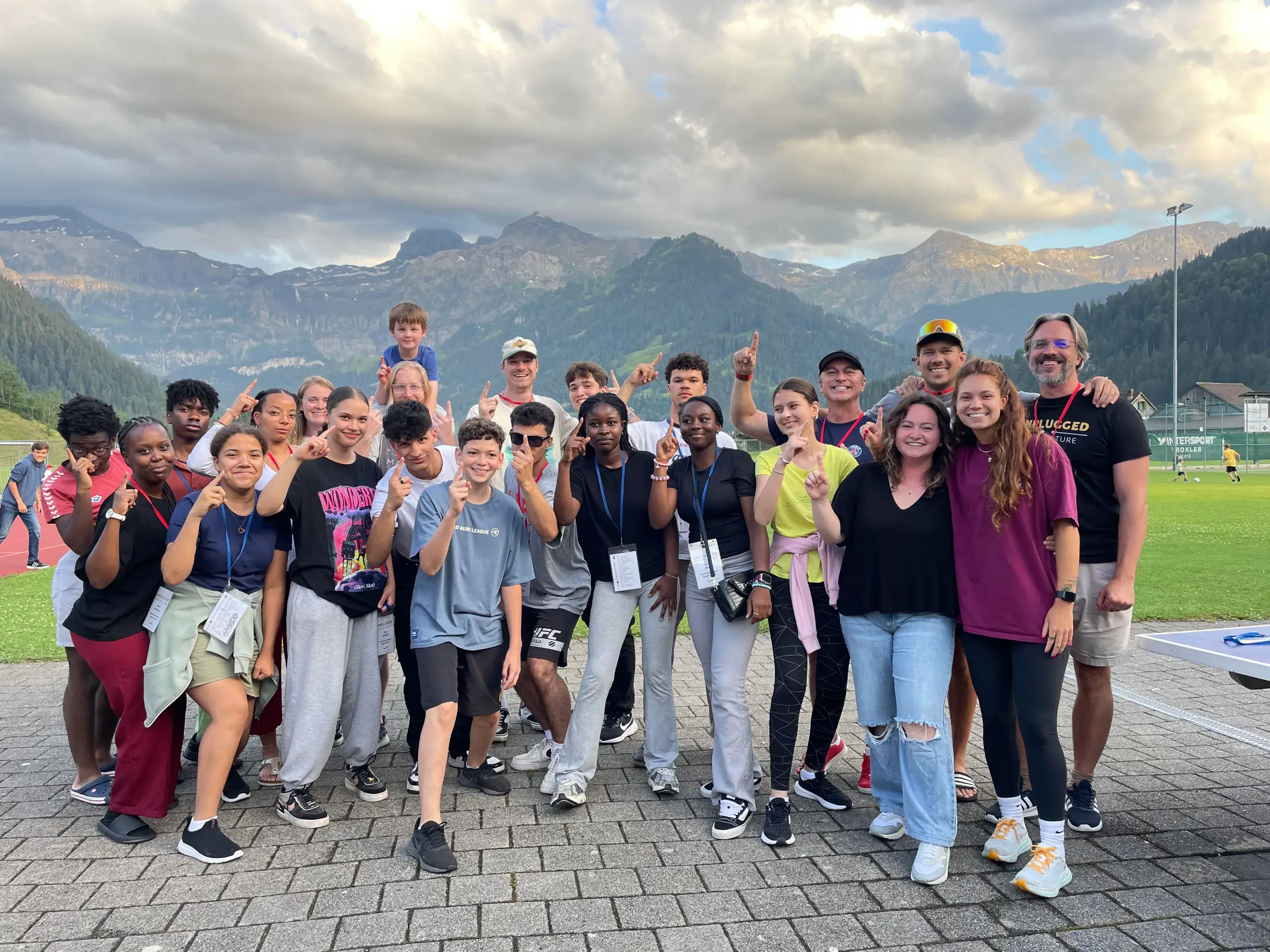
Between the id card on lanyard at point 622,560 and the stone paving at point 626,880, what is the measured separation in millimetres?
1253

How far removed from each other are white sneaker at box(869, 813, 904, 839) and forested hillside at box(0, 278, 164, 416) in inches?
6607

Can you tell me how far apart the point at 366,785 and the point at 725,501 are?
8.84ft

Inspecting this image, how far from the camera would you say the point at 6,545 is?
77.3ft

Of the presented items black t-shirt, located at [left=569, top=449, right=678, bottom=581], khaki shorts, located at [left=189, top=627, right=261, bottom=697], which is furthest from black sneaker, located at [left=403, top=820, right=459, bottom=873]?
black t-shirt, located at [left=569, top=449, right=678, bottom=581]

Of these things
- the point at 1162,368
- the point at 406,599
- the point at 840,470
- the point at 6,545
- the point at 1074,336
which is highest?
the point at 1162,368

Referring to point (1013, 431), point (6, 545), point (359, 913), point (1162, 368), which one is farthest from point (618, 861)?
point (1162, 368)

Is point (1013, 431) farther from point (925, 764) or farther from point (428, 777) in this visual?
point (428, 777)

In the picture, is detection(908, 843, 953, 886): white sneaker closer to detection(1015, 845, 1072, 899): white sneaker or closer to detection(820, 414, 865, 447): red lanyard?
detection(1015, 845, 1072, 899): white sneaker

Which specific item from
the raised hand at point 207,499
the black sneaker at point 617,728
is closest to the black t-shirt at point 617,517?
the black sneaker at point 617,728

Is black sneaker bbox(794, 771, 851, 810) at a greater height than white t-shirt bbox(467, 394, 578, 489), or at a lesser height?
lesser

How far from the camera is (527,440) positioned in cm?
473

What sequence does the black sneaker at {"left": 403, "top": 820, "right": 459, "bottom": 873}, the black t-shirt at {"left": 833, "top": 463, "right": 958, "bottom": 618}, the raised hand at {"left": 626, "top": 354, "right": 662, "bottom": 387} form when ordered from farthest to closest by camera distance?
1. the raised hand at {"left": 626, "top": 354, "right": 662, "bottom": 387}
2. the black t-shirt at {"left": 833, "top": 463, "right": 958, "bottom": 618}
3. the black sneaker at {"left": 403, "top": 820, "right": 459, "bottom": 873}

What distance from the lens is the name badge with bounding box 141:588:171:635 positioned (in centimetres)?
430

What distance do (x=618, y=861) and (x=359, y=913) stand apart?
1.20 m
